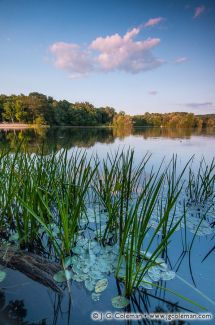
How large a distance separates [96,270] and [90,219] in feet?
3.87

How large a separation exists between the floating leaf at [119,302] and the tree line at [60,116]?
2448 inches

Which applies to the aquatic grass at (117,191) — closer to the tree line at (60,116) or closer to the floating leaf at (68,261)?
the floating leaf at (68,261)

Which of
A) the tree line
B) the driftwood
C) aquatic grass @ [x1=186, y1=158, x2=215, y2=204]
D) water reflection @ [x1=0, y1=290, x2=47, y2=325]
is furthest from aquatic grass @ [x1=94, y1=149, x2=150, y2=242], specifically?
the tree line

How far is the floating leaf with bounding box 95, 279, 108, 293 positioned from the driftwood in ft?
1.07

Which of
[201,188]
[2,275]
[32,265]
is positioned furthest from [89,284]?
[201,188]

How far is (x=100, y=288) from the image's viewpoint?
1.58 metres

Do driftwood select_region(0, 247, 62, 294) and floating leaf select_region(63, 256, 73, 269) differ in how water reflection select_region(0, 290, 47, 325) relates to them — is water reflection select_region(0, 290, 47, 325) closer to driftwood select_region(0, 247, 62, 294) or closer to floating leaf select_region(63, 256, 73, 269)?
driftwood select_region(0, 247, 62, 294)

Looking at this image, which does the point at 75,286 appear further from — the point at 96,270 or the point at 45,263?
the point at 45,263

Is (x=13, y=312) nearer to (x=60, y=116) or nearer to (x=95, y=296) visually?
(x=95, y=296)

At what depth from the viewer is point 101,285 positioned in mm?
1602

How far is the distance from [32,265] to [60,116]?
7200 centimetres

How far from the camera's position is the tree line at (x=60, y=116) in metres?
59.9

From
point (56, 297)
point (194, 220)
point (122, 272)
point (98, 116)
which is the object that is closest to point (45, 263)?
point (56, 297)

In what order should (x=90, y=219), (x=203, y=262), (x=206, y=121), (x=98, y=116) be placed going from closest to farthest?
(x=203, y=262)
(x=90, y=219)
(x=206, y=121)
(x=98, y=116)
